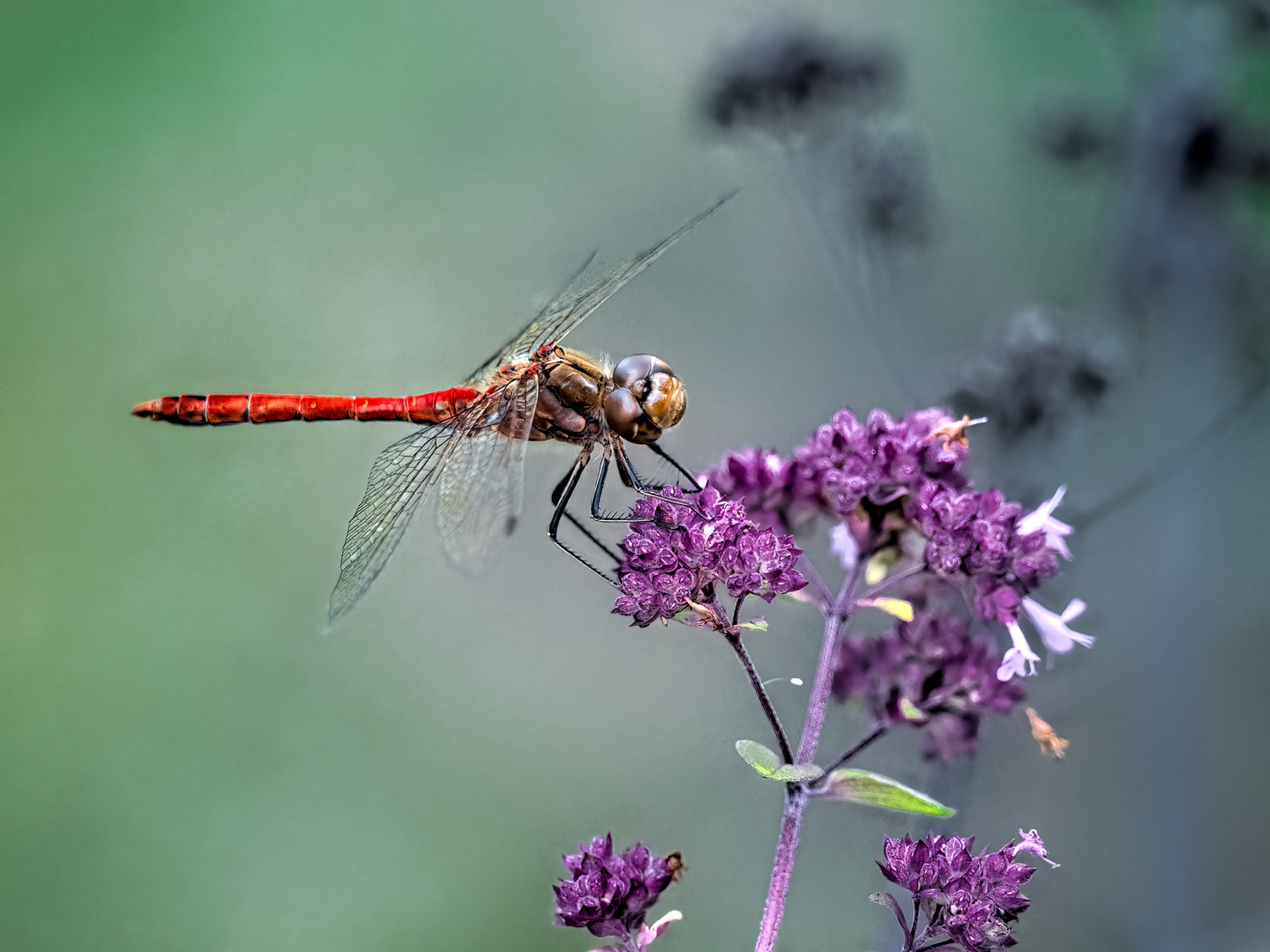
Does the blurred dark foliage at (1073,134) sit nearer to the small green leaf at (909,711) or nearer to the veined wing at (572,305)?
the veined wing at (572,305)

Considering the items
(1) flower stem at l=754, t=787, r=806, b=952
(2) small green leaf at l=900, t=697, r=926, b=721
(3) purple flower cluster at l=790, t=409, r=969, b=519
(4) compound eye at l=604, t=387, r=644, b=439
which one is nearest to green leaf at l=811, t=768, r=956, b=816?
(1) flower stem at l=754, t=787, r=806, b=952

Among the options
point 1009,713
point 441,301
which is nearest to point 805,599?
point 1009,713

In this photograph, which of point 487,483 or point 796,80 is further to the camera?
point 796,80

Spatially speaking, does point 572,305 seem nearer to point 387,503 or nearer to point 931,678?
point 387,503

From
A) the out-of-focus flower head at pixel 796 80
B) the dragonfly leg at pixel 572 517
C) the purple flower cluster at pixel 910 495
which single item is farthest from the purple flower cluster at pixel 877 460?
the out-of-focus flower head at pixel 796 80

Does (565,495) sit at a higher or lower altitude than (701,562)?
higher

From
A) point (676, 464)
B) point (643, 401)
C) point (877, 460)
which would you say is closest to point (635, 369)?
point (643, 401)

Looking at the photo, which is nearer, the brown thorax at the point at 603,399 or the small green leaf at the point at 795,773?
the small green leaf at the point at 795,773
